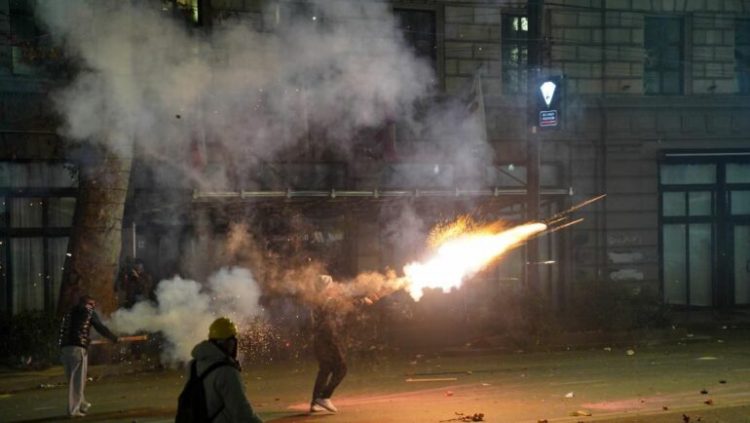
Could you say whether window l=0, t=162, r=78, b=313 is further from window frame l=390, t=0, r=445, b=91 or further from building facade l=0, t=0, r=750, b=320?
window frame l=390, t=0, r=445, b=91

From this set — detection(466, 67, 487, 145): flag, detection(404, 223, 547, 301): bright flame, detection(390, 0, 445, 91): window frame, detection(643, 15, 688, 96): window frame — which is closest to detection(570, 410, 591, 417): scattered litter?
detection(404, 223, 547, 301): bright flame

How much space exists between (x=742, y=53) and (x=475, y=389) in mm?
14122

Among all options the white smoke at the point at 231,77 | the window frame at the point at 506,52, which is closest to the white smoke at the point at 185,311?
the white smoke at the point at 231,77

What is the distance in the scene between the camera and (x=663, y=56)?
20625 millimetres

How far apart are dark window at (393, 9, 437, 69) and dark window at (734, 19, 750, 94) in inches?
320

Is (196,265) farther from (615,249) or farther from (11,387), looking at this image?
(615,249)

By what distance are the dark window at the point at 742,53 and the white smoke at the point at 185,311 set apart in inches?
551

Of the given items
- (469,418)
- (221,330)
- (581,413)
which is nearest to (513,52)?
(581,413)

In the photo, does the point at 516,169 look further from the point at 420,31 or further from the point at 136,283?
the point at 136,283

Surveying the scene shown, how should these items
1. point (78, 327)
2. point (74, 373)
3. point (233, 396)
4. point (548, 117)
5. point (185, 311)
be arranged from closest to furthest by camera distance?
1. point (233, 396)
2. point (74, 373)
3. point (78, 327)
4. point (185, 311)
5. point (548, 117)

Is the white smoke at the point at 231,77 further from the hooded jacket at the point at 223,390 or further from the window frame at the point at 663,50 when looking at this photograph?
the hooded jacket at the point at 223,390

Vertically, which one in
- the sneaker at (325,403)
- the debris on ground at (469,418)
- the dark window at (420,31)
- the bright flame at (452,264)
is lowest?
the debris on ground at (469,418)

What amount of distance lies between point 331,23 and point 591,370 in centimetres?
829

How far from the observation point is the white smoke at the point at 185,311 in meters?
12.6
